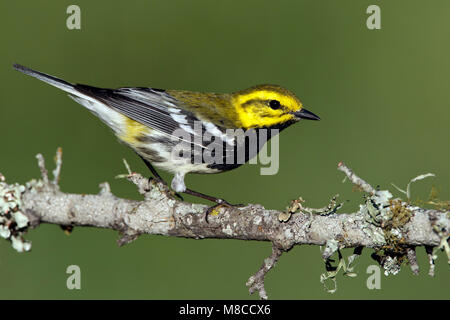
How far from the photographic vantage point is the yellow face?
423 cm

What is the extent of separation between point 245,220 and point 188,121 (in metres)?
1.35

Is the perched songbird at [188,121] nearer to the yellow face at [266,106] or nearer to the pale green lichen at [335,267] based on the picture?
the yellow face at [266,106]

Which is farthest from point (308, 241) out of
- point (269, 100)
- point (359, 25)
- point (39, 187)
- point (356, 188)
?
point (359, 25)

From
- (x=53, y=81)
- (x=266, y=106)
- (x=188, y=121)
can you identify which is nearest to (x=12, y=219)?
(x=53, y=81)

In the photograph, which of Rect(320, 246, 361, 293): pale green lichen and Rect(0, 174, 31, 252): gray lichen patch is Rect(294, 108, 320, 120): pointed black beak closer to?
Rect(320, 246, 361, 293): pale green lichen

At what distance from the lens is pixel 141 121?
4.12m

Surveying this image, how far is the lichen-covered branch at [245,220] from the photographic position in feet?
8.61

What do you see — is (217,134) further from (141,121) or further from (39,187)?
(39,187)

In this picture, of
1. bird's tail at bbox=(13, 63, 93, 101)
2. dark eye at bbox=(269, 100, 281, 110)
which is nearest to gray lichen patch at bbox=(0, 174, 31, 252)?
bird's tail at bbox=(13, 63, 93, 101)

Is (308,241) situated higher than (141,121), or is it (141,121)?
(141,121)

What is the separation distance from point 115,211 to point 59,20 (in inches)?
115

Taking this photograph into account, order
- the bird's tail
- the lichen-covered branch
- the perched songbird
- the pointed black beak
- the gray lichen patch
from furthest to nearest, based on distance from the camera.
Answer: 1. the pointed black beak
2. the perched songbird
3. the bird's tail
4. the gray lichen patch
5. the lichen-covered branch

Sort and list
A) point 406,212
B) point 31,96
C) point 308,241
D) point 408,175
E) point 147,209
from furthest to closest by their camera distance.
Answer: point 31,96 < point 408,175 < point 147,209 < point 308,241 < point 406,212

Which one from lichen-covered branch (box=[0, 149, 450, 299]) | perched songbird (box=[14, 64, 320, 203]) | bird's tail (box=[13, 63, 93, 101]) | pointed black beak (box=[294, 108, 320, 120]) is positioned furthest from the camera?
pointed black beak (box=[294, 108, 320, 120])
